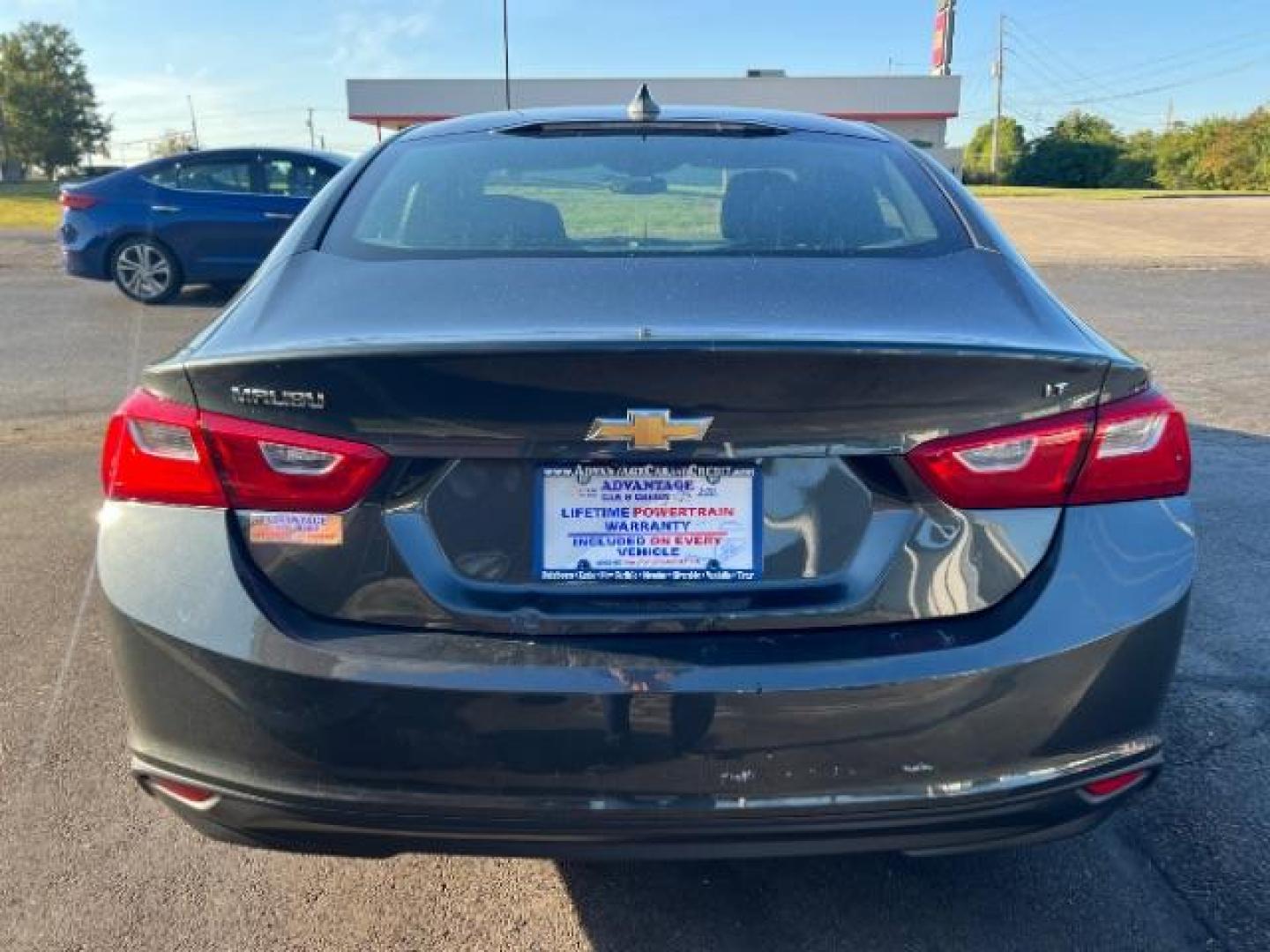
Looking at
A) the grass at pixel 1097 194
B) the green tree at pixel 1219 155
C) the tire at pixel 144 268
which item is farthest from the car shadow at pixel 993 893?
the green tree at pixel 1219 155

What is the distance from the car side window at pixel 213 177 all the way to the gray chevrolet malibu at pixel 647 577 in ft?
32.7

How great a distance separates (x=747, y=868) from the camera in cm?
242

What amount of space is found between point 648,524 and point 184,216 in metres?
10.5

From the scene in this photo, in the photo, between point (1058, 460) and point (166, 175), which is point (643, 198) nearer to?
point (1058, 460)

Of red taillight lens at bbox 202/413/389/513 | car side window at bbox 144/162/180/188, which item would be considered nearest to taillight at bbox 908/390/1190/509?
red taillight lens at bbox 202/413/389/513

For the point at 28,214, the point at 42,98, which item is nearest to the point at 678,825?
the point at 28,214

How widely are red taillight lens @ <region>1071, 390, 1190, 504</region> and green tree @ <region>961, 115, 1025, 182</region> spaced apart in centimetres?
7437

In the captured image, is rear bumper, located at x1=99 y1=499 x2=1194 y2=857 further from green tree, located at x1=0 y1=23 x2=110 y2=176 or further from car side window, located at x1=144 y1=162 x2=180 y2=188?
green tree, located at x1=0 y1=23 x2=110 y2=176

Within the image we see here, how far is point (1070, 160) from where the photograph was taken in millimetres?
73188

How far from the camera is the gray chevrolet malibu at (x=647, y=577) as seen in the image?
1.72 meters

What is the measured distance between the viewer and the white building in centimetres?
5294

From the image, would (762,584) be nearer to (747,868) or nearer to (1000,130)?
(747,868)

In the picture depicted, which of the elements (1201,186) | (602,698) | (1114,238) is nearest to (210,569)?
(602,698)

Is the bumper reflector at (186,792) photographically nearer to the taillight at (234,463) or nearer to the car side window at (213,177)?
the taillight at (234,463)
